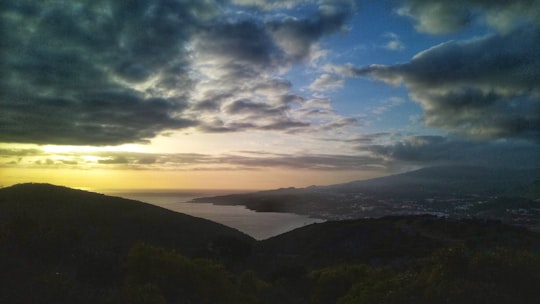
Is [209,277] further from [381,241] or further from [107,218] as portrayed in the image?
[107,218]

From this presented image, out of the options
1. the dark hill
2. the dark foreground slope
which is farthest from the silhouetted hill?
the dark hill

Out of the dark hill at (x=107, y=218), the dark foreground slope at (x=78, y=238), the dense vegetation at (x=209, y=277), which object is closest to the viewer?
the dense vegetation at (x=209, y=277)

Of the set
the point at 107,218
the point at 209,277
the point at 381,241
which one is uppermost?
the point at 209,277

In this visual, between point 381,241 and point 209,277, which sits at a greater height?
point 209,277

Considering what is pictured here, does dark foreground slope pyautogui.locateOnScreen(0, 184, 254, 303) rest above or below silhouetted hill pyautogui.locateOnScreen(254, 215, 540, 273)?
above

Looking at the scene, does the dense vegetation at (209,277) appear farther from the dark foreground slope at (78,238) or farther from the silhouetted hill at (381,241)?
the silhouetted hill at (381,241)

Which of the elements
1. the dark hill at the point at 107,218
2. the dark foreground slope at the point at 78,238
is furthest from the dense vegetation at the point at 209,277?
the dark hill at the point at 107,218

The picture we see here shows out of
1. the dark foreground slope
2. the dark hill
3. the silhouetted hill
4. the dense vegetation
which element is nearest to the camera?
the dense vegetation

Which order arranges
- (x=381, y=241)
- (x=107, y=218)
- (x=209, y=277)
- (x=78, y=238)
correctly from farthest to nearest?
(x=107, y=218) < (x=381, y=241) < (x=78, y=238) < (x=209, y=277)

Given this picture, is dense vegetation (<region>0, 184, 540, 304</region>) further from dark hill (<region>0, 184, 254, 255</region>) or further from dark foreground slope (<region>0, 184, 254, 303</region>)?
dark hill (<region>0, 184, 254, 255</region>)

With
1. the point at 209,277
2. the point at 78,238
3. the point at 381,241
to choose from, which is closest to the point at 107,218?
the point at 78,238

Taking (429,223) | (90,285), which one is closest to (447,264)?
(90,285)
